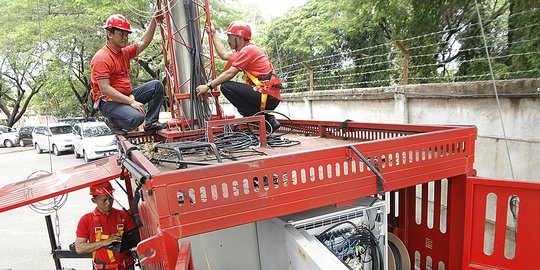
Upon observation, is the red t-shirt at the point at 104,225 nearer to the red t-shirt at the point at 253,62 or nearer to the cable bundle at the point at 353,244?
the red t-shirt at the point at 253,62

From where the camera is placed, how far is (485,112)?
456 centimetres

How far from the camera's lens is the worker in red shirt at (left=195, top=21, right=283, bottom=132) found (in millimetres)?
3420

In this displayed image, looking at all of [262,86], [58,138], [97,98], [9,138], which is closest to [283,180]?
[262,86]

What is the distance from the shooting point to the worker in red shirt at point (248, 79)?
342 cm

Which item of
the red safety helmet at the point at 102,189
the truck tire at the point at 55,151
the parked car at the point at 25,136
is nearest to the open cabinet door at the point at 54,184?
the red safety helmet at the point at 102,189

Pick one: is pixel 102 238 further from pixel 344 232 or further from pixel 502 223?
pixel 502 223

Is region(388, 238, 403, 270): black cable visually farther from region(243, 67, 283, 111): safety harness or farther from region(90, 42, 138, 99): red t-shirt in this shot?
region(90, 42, 138, 99): red t-shirt

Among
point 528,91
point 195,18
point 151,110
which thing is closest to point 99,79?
point 151,110

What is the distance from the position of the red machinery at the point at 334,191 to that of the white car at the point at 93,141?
38.2ft

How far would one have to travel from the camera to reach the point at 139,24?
14500mm

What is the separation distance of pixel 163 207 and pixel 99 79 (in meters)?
2.45

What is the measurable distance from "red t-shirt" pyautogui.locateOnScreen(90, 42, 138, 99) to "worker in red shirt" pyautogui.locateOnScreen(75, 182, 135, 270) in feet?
3.91

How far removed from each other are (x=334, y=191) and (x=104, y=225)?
2.52 meters

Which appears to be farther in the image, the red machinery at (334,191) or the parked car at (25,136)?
the parked car at (25,136)
